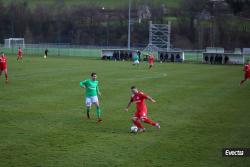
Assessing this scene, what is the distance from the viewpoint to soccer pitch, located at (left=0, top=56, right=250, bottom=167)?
45.0 ft

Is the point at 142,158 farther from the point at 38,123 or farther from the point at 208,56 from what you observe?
the point at 208,56

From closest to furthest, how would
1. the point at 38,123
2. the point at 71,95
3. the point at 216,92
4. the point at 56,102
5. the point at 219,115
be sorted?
1. the point at 38,123
2. the point at 219,115
3. the point at 56,102
4. the point at 71,95
5. the point at 216,92

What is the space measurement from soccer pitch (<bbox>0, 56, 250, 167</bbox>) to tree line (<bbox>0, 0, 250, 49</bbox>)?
8041 centimetres

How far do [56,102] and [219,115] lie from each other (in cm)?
820

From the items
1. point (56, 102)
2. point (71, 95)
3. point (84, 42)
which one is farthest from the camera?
point (84, 42)

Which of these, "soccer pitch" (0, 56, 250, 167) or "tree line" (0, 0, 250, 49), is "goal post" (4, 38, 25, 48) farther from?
"soccer pitch" (0, 56, 250, 167)

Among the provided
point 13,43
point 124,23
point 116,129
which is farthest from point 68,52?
point 116,129

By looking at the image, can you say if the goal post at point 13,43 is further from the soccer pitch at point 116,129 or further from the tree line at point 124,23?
the soccer pitch at point 116,129

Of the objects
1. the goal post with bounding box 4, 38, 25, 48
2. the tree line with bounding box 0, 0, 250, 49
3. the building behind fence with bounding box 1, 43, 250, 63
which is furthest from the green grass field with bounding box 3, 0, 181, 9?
the building behind fence with bounding box 1, 43, 250, 63

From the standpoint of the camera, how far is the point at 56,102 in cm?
2486

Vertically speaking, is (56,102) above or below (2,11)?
below

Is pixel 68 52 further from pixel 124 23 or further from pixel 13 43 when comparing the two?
pixel 124 23

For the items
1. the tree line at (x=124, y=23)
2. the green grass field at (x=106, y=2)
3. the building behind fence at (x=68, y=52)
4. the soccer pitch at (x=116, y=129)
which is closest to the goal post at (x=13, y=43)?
the building behind fence at (x=68, y=52)

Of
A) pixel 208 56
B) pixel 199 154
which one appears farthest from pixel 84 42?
pixel 199 154
